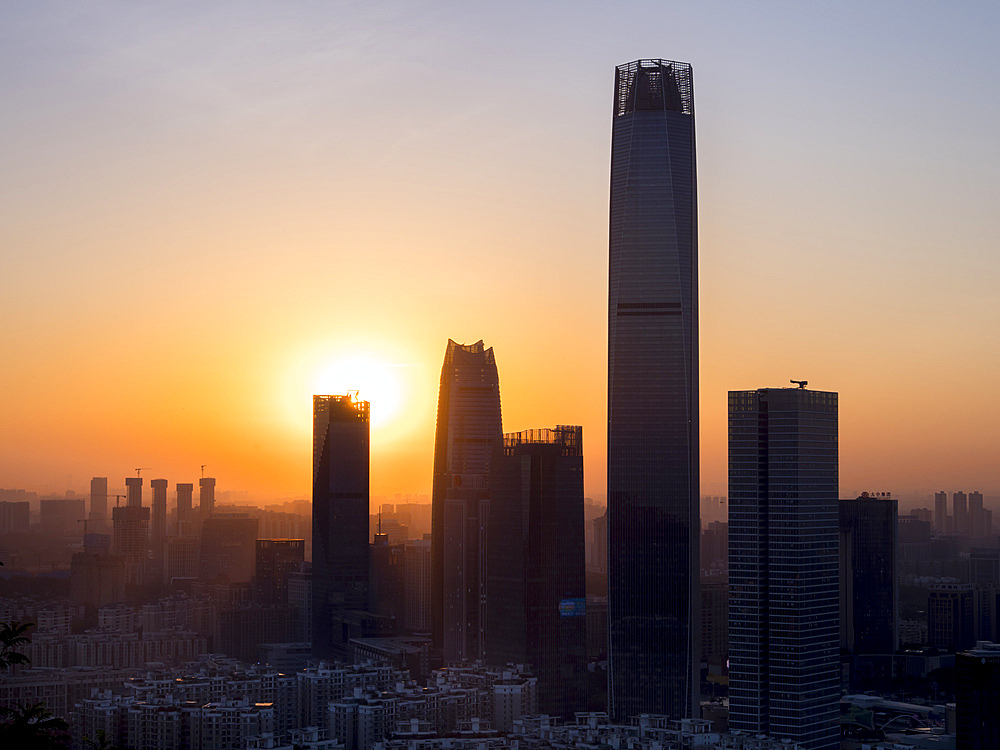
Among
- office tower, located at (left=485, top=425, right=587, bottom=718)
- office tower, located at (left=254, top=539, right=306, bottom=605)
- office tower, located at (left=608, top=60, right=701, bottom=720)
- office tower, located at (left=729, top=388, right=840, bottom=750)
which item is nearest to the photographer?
office tower, located at (left=729, top=388, right=840, bottom=750)

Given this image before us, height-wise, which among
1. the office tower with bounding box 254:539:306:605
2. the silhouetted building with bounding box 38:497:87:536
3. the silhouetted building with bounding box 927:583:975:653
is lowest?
the silhouetted building with bounding box 927:583:975:653

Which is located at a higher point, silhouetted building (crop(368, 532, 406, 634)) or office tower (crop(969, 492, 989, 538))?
office tower (crop(969, 492, 989, 538))

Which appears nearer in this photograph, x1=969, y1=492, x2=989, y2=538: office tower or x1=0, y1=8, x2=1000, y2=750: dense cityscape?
x1=0, y1=8, x2=1000, y2=750: dense cityscape

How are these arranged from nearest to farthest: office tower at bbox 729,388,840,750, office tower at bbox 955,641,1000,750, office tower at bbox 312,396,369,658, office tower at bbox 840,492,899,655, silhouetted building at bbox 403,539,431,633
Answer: office tower at bbox 955,641,1000,750, office tower at bbox 729,388,840,750, office tower at bbox 840,492,899,655, office tower at bbox 312,396,369,658, silhouetted building at bbox 403,539,431,633

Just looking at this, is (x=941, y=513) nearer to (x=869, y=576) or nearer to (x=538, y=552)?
(x=869, y=576)

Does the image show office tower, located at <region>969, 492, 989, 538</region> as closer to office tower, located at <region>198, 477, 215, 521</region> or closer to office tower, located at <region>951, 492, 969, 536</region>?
office tower, located at <region>951, 492, 969, 536</region>

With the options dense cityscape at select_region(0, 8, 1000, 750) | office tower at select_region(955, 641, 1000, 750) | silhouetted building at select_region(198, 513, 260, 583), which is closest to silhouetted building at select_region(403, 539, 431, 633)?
dense cityscape at select_region(0, 8, 1000, 750)

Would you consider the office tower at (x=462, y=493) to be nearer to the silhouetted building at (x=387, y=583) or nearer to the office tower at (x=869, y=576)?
the silhouetted building at (x=387, y=583)
